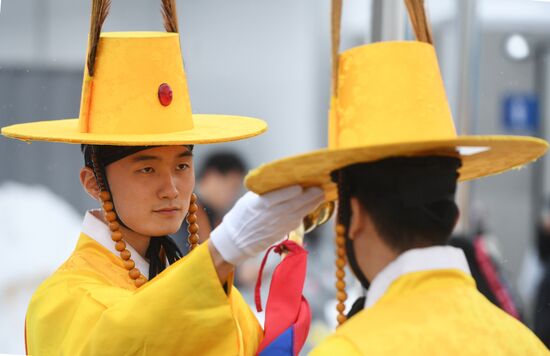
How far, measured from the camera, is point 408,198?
1.86 meters

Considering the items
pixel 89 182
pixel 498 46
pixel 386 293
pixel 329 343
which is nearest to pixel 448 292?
pixel 386 293

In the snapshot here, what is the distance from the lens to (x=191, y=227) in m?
2.78

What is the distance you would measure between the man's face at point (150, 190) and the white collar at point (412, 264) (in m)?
0.85

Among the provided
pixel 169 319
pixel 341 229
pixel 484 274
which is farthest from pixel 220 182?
pixel 341 229

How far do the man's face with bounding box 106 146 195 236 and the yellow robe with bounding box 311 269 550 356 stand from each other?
2.90 feet

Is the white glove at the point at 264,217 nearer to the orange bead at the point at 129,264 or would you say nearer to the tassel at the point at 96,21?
the orange bead at the point at 129,264

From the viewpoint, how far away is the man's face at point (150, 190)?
101 inches

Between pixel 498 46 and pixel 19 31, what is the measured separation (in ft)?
11.0

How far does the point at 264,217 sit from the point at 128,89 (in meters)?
0.76

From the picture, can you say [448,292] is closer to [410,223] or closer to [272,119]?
[410,223]

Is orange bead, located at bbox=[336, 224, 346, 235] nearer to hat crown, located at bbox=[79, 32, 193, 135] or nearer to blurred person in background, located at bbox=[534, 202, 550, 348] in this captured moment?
hat crown, located at bbox=[79, 32, 193, 135]

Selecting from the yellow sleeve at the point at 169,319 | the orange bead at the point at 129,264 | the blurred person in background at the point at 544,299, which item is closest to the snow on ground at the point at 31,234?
the orange bead at the point at 129,264

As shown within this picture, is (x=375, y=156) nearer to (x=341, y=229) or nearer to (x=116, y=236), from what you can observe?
(x=341, y=229)

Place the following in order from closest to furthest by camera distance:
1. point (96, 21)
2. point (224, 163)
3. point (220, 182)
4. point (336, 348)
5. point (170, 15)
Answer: point (336, 348), point (96, 21), point (170, 15), point (220, 182), point (224, 163)
